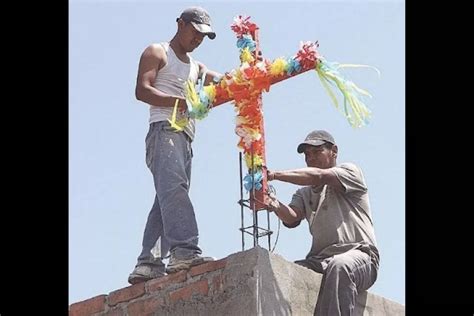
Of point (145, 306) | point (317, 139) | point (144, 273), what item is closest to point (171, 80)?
point (317, 139)

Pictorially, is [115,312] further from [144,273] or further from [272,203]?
[272,203]

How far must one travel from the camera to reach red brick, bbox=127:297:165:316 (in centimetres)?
1009

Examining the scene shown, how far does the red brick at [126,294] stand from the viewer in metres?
10.2

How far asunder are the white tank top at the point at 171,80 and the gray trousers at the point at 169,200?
0.19ft

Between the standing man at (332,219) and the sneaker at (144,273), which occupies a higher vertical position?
the standing man at (332,219)

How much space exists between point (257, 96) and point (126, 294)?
5.50ft

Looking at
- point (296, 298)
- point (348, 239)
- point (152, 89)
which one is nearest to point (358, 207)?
point (348, 239)

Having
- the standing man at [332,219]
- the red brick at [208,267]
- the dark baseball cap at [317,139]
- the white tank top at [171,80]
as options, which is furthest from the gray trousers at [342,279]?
the white tank top at [171,80]

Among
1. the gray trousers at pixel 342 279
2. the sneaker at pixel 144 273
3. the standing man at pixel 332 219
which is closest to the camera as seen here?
the gray trousers at pixel 342 279

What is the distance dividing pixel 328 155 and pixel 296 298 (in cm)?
133

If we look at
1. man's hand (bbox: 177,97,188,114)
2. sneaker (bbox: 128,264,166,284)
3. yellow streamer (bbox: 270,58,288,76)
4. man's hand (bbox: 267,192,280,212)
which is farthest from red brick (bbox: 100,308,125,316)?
yellow streamer (bbox: 270,58,288,76)

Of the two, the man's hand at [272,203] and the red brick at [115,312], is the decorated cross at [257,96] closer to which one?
the man's hand at [272,203]

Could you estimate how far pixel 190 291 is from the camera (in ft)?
32.8
